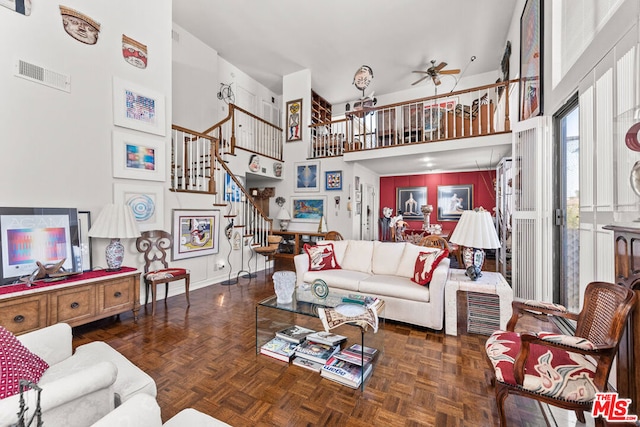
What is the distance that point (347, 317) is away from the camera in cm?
200

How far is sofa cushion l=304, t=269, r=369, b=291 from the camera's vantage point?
10.3ft

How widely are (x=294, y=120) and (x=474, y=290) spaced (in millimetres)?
5947

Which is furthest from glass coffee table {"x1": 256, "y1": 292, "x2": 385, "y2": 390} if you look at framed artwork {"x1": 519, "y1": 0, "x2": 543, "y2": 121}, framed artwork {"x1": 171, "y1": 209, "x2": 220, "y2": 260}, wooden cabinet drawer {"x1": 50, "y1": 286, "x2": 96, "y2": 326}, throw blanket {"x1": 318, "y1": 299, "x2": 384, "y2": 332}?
framed artwork {"x1": 519, "y1": 0, "x2": 543, "y2": 121}

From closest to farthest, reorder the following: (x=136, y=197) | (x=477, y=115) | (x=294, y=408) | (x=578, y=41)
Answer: (x=294, y=408) → (x=578, y=41) → (x=136, y=197) → (x=477, y=115)

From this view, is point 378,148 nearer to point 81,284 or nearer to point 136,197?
point 136,197

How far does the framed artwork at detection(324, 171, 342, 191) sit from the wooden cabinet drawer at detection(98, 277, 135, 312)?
4.37 metres

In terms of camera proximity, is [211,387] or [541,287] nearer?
[211,387]

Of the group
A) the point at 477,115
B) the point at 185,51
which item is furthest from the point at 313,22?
the point at 477,115

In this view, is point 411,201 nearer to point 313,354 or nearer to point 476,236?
point 476,236

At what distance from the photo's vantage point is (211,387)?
1831mm

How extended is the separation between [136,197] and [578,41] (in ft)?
16.1

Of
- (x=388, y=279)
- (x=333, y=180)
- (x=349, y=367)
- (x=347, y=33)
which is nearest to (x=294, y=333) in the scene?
(x=349, y=367)

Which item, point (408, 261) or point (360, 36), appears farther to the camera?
point (360, 36)

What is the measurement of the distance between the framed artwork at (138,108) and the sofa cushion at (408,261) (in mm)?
3650
